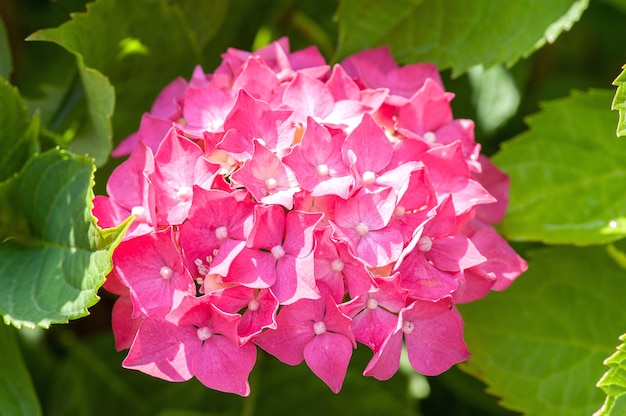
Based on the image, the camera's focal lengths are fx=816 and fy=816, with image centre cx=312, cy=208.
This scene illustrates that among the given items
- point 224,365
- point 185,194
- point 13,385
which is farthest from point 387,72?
point 13,385

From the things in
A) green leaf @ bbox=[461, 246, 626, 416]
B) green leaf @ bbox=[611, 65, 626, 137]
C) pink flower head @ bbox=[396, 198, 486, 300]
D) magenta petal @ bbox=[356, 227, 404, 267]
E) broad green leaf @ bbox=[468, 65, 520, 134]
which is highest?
green leaf @ bbox=[611, 65, 626, 137]

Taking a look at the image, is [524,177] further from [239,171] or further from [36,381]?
[36,381]

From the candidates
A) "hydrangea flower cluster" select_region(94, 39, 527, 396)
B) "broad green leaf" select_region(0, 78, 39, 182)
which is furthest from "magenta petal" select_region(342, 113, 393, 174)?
"broad green leaf" select_region(0, 78, 39, 182)

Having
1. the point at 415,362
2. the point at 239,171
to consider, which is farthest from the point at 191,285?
the point at 415,362

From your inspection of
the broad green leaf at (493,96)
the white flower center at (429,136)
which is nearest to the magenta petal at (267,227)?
the white flower center at (429,136)

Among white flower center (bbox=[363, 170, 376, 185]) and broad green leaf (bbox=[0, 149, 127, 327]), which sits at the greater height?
white flower center (bbox=[363, 170, 376, 185])

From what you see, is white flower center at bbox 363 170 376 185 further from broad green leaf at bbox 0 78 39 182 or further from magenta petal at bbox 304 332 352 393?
broad green leaf at bbox 0 78 39 182
